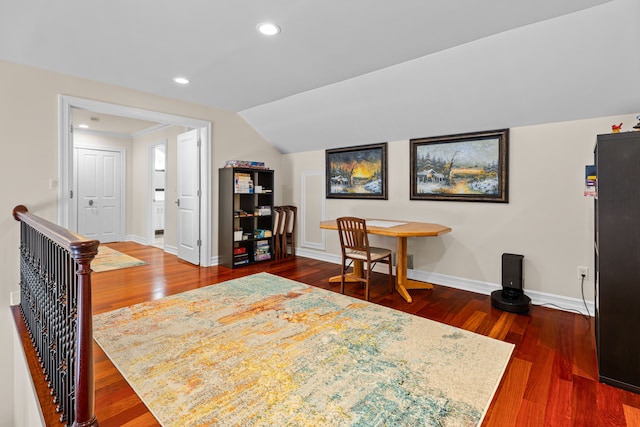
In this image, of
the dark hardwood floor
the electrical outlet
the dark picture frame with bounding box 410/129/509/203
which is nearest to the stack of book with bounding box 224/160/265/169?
the dark hardwood floor

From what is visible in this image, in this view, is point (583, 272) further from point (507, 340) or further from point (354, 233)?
point (354, 233)

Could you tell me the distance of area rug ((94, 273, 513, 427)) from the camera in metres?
1.63

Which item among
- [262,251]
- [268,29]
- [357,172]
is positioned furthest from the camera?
[262,251]

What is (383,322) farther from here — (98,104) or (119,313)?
(98,104)

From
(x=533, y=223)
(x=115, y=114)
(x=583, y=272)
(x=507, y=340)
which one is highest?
(x=115, y=114)

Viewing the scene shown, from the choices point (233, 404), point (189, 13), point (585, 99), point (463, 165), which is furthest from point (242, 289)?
point (585, 99)

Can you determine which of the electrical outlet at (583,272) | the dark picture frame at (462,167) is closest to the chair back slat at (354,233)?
the dark picture frame at (462,167)

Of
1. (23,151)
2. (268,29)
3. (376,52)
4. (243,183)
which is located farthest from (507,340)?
(23,151)

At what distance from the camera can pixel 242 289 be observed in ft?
11.9

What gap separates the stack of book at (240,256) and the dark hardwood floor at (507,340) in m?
0.20

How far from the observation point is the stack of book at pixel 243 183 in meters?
4.80

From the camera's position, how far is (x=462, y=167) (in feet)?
12.2

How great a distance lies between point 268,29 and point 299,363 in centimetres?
247

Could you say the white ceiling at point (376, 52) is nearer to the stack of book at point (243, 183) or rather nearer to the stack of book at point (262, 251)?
the stack of book at point (243, 183)
